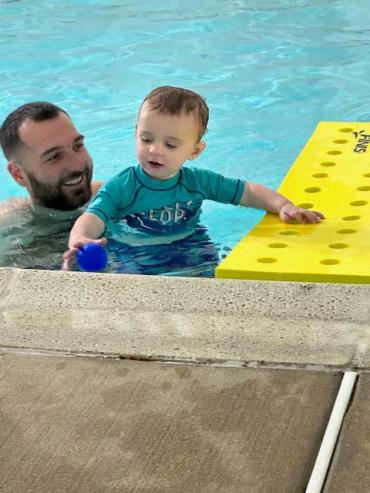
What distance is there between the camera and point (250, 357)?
242 cm

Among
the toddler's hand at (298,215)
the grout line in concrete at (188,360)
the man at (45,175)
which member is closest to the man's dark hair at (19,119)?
the man at (45,175)

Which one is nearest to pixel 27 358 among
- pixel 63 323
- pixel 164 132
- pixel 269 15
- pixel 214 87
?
pixel 63 323

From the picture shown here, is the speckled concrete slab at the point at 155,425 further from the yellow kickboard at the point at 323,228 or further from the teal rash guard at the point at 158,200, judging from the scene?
the teal rash guard at the point at 158,200

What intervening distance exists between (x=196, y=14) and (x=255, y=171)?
122 inches

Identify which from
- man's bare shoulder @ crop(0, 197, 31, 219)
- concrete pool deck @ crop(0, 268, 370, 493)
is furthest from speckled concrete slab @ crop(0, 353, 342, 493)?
man's bare shoulder @ crop(0, 197, 31, 219)

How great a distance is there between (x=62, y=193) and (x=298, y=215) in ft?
Result: 3.48

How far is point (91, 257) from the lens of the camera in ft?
11.1

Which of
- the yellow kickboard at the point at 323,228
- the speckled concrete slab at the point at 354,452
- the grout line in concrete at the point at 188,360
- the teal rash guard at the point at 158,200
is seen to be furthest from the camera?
the teal rash guard at the point at 158,200

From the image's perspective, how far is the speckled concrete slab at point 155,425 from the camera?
2.03 metres

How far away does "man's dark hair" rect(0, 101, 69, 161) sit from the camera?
4344 mm

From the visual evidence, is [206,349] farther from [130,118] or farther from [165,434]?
[130,118]

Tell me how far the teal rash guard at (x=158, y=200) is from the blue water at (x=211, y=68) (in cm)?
104

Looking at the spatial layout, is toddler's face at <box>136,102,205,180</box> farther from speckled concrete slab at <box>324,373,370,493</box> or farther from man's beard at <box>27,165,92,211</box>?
speckled concrete slab at <box>324,373,370,493</box>

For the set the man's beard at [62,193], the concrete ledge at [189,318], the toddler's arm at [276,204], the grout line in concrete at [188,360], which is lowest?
the man's beard at [62,193]
